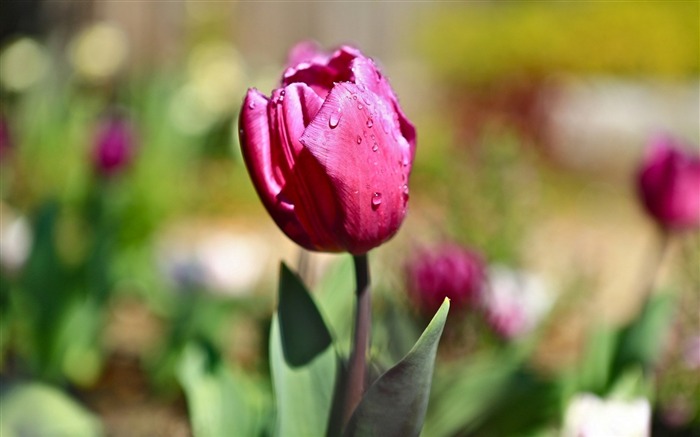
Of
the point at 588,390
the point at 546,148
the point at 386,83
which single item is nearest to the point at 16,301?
the point at 588,390

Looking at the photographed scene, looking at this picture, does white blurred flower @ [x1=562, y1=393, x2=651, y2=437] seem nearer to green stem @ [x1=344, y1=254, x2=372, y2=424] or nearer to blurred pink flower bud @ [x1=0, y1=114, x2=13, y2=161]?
green stem @ [x1=344, y1=254, x2=372, y2=424]

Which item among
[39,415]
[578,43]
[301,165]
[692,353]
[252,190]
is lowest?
[252,190]

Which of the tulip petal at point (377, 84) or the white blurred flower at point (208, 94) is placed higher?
the tulip petal at point (377, 84)

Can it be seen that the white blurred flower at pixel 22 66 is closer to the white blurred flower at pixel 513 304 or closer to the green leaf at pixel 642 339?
the white blurred flower at pixel 513 304

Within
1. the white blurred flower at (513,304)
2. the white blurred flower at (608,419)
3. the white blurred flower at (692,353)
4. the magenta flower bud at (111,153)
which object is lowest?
the white blurred flower at (692,353)

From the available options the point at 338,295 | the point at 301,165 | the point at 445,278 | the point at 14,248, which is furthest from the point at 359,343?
the point at 14,248

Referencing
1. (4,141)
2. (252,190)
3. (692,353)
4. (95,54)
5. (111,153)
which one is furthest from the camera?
(252,190)

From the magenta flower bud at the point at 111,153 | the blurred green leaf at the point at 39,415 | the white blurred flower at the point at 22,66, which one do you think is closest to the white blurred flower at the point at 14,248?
the magenta flower bud at the point at 111,153

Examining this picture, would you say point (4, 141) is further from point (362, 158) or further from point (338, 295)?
point (362, 158)
